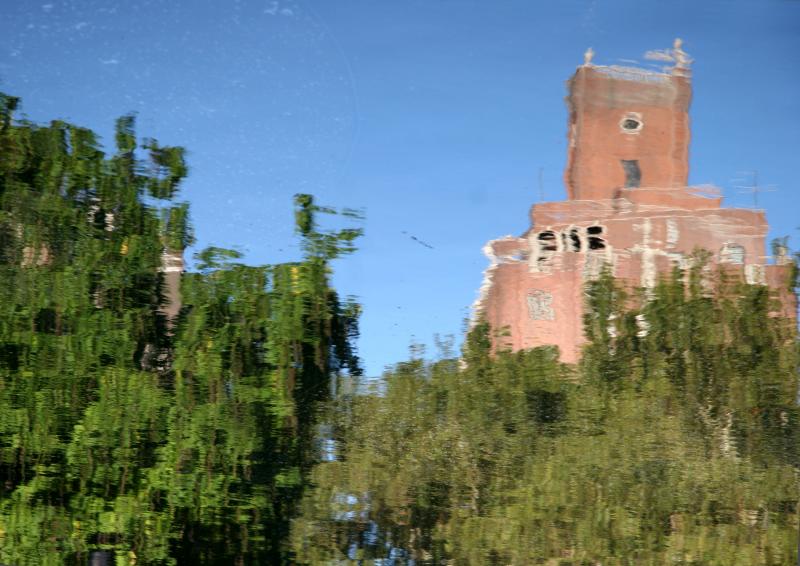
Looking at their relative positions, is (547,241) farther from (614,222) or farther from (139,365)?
(139,365)

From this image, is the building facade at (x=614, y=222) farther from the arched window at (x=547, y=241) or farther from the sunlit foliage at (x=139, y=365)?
the sunlit foliage at (x=139, y=365)

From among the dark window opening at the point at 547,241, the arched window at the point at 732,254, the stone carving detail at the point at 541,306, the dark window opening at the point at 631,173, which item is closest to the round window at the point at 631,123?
the dark window opening at the point at 631,173

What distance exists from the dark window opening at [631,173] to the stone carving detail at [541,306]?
10.3 m

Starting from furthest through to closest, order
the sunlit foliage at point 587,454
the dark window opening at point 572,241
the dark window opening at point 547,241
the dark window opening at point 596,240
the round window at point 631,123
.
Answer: the round window at point 631,123 < the dark window opening at point 547,241 < the dark window opening at point 572,241 < the dark window opening at point 596,240 < the sunlit foliage at point 587,454

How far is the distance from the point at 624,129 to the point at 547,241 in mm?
8341

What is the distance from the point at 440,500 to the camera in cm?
1165

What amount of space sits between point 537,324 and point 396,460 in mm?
4362

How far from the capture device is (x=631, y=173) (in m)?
26.9

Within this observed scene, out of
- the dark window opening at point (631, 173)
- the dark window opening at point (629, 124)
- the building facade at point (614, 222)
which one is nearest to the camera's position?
the building facade at point (614, 222)

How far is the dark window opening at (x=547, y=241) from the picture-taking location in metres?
19.5

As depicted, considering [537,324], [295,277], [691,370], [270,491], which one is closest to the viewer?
[270,491]

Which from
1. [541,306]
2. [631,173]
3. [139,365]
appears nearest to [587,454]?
[541,306]

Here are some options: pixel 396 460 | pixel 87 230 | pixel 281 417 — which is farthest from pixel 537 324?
pixel 87 230

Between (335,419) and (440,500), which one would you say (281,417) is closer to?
(335,419)
